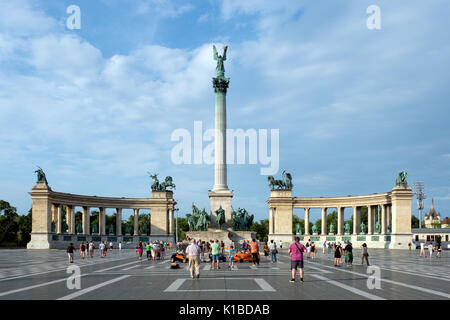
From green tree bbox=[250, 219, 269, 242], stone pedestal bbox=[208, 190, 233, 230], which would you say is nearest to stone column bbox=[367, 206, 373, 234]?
stone pedestal bbox=[208, 190, 233, 230]

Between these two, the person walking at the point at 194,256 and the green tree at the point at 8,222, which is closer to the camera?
the person walking at the point at 194,256

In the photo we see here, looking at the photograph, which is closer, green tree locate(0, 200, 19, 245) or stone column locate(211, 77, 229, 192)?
stone column locate(211, 77, 229, 192)

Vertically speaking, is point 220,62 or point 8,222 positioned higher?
point 220,62

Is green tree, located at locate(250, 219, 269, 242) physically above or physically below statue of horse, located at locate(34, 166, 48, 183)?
below

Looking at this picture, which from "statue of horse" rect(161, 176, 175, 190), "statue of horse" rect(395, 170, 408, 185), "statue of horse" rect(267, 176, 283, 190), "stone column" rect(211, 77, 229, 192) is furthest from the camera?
"statue of horse" rect(161, 176, 175, 190)

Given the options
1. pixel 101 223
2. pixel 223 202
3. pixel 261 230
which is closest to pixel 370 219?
pixel 223 202

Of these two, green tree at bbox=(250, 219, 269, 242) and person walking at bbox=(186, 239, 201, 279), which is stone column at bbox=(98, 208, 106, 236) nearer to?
green tree at bbox=(250, 219, 269, 242)

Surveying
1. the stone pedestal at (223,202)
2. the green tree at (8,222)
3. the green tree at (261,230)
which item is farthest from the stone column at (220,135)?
the green tree at (261,230)

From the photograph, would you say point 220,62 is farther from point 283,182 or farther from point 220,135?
point 283,182

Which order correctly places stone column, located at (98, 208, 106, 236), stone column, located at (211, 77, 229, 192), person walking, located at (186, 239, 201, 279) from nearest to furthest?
person walking, located at (186, 239, 201, 279)
stone column, located at (211, 77, 229, 192)
stone column, located at (98, 208, 106, 236)

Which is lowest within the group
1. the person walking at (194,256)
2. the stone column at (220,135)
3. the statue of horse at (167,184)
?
the person walking at (194,256)

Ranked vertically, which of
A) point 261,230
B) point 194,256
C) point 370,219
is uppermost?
point 194,256

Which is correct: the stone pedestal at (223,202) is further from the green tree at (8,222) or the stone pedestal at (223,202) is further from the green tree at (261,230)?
the green tree at (261,230)
